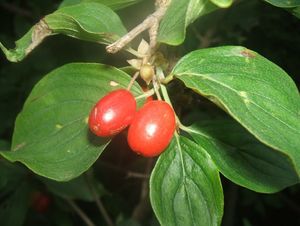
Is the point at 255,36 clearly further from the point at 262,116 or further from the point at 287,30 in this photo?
the point at 262,116

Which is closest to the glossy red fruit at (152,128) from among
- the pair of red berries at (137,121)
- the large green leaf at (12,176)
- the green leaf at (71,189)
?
the pair of red berries at (137,121)

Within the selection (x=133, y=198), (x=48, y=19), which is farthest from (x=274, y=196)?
(x=48, y=19)

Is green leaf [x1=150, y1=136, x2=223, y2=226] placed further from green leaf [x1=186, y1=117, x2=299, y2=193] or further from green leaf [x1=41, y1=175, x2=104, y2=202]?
green leaf [x1=41, y1=175, x2=104, y2=202]

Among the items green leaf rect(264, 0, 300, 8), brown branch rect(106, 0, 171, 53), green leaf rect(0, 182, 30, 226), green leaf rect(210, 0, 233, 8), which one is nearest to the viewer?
green leaf rect(210, 0, 233, 8)

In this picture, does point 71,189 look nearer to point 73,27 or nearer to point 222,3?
point 73,27

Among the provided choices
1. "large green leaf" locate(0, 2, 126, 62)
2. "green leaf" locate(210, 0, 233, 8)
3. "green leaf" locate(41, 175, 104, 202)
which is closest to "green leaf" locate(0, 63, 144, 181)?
"large green leaf" locate(0, 2, 126, 62)

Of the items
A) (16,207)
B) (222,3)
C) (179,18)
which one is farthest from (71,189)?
(222,3)

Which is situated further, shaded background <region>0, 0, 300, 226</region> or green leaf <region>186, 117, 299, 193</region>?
shaded background <region>0, 0, 300, 226</region>
